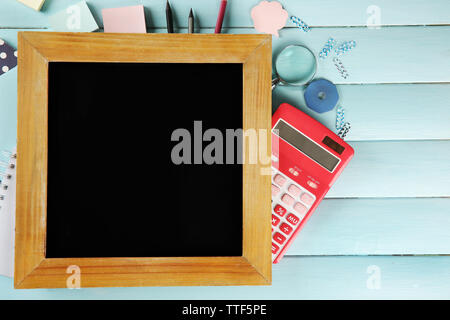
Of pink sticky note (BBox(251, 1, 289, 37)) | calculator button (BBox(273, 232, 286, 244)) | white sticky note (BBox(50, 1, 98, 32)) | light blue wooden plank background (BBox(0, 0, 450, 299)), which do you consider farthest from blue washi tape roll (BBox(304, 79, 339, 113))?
white sticky note (BBox(50, 1, 98, 32))

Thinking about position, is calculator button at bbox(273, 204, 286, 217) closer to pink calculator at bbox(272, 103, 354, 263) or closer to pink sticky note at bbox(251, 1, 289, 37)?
pink calculator at bbox(272, 103, 354, 263)

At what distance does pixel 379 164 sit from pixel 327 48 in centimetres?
23

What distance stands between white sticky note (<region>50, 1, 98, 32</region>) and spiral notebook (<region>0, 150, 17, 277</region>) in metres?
0.24

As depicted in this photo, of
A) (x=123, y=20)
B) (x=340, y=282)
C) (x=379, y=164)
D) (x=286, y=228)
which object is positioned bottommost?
(x=340, y=282)

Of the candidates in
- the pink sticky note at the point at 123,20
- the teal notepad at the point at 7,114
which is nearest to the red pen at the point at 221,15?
the pink sticky note at the point at 123,20

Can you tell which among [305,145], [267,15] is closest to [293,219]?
[305,145]

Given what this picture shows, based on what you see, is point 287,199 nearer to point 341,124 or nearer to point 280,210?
point 280,210

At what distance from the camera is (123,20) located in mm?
627

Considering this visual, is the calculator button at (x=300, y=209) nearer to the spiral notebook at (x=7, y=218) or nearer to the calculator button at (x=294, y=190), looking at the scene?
the calculator button at (x=294, y=190)

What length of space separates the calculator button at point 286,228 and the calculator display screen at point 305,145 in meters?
0.12

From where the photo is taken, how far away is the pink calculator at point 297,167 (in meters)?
0.57

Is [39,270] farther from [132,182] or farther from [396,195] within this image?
[396,195]

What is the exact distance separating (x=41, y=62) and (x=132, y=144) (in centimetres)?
15

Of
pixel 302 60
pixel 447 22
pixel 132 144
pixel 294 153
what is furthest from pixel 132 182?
pixel 447 22
